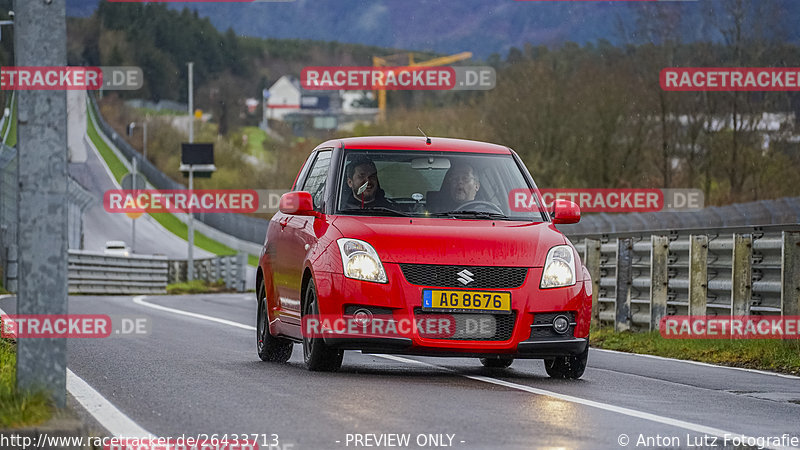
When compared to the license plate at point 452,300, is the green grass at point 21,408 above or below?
below

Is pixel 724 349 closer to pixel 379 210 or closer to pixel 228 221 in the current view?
pixel 379 210

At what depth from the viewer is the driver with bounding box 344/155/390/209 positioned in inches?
441

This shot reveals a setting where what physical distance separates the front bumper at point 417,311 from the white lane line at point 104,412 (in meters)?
1.79

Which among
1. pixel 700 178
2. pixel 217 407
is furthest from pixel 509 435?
pixel 700 178

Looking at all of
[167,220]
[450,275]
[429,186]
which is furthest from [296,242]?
[167,220]

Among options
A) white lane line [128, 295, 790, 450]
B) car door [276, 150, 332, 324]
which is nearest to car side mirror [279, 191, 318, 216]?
car door [276, 150, 332, 324]

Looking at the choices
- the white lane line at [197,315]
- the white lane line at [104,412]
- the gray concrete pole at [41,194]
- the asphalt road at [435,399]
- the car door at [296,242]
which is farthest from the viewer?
the white lane line at [197,315]

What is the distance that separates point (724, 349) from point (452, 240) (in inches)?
201

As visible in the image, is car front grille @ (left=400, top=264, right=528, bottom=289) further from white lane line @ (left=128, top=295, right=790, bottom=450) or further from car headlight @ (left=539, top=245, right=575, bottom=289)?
white lane line @ (left=128, top=295, right=790, bottom=450)

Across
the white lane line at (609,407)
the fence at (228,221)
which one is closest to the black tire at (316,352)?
the white lane line at (609,407)

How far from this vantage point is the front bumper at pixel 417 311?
10188mm

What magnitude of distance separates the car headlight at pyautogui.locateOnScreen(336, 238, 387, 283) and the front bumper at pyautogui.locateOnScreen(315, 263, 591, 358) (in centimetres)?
5

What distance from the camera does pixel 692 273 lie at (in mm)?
16125

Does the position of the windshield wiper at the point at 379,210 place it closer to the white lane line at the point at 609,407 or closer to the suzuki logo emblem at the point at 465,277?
the suzuki logo emblem at the point at 465,277
